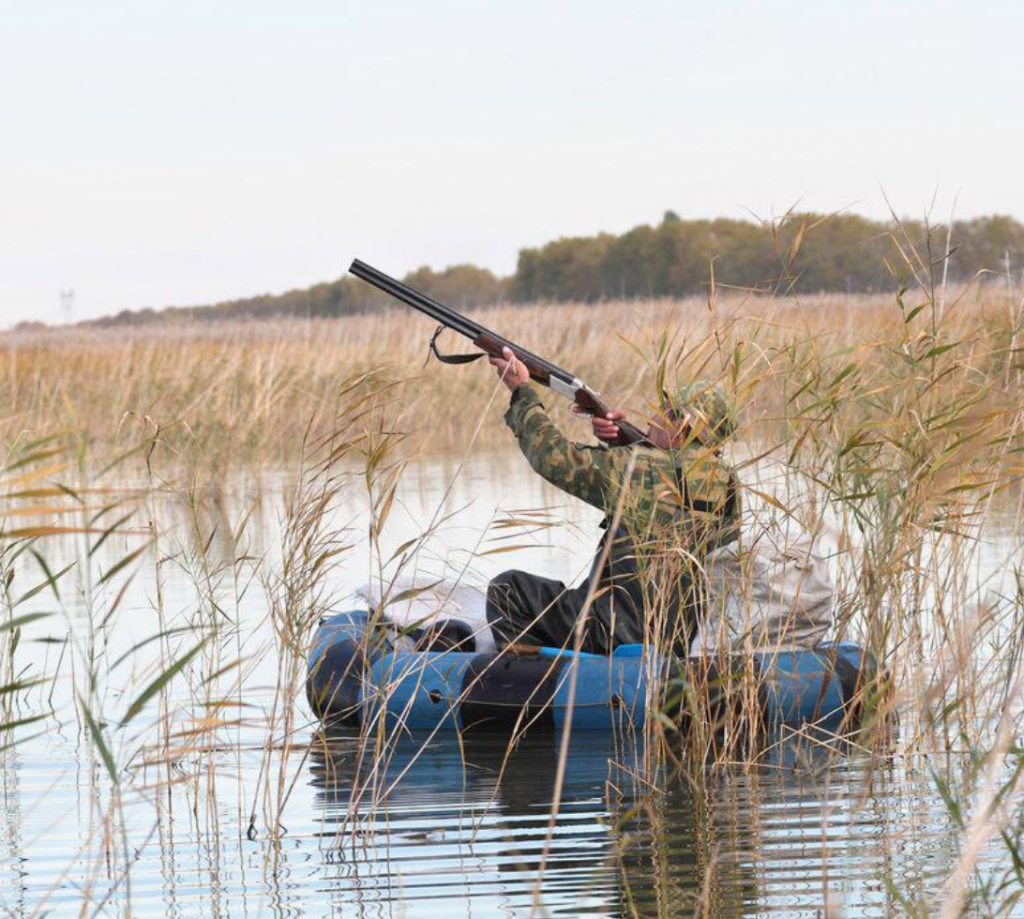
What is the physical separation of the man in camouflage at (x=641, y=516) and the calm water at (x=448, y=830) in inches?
17.7

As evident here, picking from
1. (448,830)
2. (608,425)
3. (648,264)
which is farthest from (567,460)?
(648,264)

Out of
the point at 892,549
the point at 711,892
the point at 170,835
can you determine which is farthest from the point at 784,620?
the point at 170,835

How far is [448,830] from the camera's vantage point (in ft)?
16.4

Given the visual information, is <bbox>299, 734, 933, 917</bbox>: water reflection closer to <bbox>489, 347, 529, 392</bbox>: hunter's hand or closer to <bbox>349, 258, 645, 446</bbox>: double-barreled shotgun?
<bbox>349, 258, 645, 446</bbox>: double-barreled shotgun

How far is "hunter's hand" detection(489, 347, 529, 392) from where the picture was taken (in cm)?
638

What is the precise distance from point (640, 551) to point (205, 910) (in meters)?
1.86

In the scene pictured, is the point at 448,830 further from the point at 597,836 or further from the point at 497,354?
the point at 497,354

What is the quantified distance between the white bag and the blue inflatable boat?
8 cm

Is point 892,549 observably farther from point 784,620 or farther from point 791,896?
point 791,896

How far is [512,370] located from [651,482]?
3.12 feet

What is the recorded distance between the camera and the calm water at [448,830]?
165 inches

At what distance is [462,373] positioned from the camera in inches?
675

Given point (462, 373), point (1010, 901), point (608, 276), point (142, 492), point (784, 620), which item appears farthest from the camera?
point (608, 276)

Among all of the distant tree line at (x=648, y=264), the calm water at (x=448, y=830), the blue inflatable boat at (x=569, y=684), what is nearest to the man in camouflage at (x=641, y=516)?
the blue inflatable boat at (x=569, y=684)
